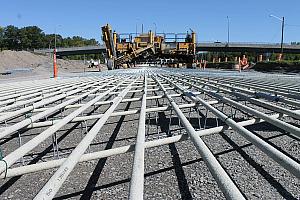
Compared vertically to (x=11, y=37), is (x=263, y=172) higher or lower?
lower

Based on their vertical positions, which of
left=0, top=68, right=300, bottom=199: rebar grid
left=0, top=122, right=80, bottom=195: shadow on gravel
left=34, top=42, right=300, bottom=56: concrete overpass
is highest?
left=34, top=42, right=300, bottom=56: concrete overpass

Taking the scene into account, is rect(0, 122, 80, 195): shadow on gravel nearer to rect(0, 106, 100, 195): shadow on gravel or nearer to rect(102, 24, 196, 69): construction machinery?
rect(0, 106, 100, 195): shadow on gravel

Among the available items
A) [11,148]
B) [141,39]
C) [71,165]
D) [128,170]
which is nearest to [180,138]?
[128,170]

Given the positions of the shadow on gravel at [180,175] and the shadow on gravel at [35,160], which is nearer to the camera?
the shadow on gravel at [180,175]

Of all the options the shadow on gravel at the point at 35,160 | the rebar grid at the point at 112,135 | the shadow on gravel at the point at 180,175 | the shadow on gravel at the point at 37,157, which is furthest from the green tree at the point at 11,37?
the shadow on gravel at the point at 180,175

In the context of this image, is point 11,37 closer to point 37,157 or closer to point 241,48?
point 241,48

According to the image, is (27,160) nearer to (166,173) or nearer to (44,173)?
(44,173)

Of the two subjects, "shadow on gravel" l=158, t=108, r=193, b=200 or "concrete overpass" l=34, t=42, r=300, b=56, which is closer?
"shadow on gravel" l=158, t=108, r=193, b=200

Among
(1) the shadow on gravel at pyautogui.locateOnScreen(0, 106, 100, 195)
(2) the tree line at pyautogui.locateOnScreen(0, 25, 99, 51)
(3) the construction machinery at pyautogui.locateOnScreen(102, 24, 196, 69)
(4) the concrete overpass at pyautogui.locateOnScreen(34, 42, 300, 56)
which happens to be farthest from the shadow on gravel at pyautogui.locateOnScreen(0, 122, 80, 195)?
(2) the tree line at pyautogui.locateOnScreen(0, 25, 99, 51)

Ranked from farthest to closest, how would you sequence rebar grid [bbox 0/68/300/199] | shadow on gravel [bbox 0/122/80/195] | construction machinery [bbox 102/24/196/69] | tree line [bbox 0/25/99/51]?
tree line [bbox 0/25/99/51] → construction machinery [bbox 102/24/196/69] → shadow on gravel [bbox 0/122/80/195] → rebar grid [bbox 0/68/300/199]

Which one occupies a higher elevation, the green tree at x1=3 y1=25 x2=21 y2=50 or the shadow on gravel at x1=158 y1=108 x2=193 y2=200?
the green tree at x1=3 y1=25 x2=21 y2=50

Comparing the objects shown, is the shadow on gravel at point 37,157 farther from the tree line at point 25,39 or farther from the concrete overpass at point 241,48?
the tree line at point 25,39

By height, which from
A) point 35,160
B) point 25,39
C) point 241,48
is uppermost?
point 25,39

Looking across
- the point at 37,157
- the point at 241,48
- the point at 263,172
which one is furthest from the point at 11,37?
the point at 263,172
